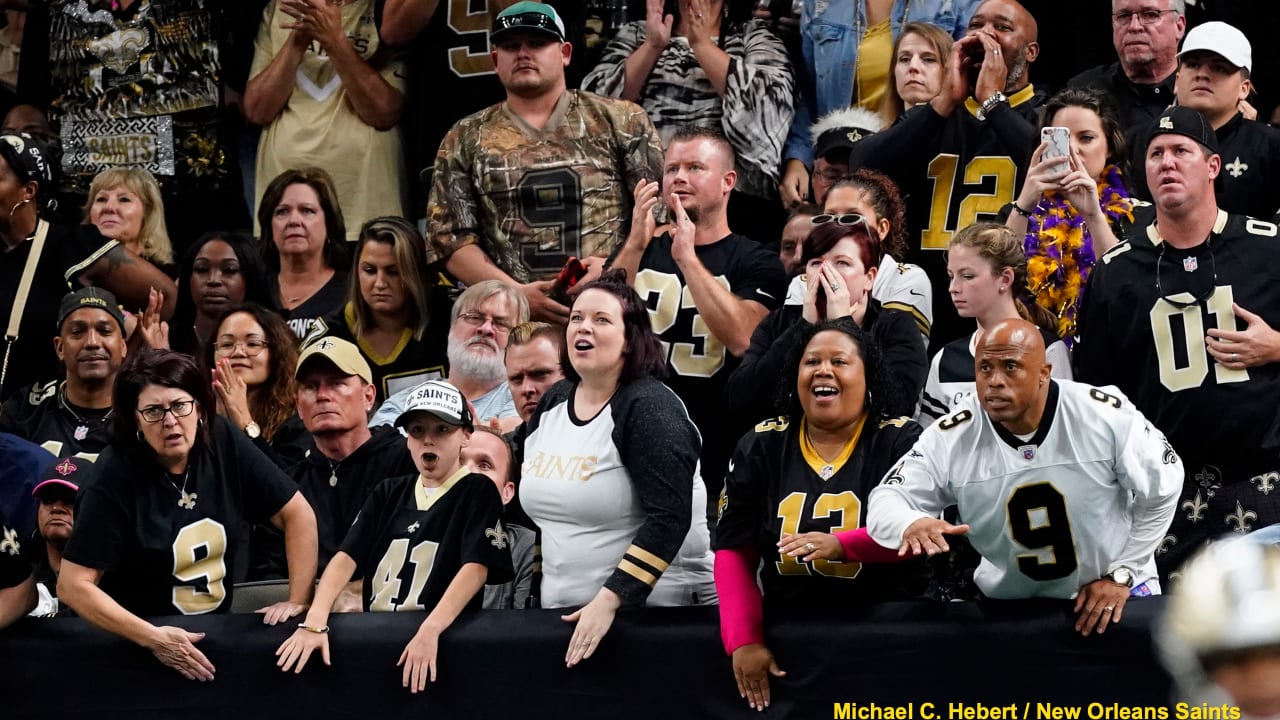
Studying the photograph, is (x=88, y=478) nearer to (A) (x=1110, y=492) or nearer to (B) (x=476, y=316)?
(B) (x=476, y=316)

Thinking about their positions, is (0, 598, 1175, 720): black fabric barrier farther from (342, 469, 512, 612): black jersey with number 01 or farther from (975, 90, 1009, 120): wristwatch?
(975, 90, 1009, 120): wristwatch

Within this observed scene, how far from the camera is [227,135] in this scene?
28.8 ft

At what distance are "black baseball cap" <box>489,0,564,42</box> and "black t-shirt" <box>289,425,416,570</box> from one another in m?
1.99

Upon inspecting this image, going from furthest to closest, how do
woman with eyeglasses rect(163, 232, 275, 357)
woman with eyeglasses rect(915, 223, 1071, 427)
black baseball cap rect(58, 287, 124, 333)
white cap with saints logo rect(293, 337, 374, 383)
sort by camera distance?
woman with eyeglasses rect(163, 232, 275, 357)
black baseball cap rect(58, 287, 124, 333)
white cap with saints logo rect(293, 337, 374, 383)
woman with eyeglasses rect(915, 223, 1071, 427)

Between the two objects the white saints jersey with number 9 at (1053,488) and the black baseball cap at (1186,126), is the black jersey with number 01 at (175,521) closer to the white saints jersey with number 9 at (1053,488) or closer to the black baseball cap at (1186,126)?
the white saints jersey with number 9 at (1053,488)

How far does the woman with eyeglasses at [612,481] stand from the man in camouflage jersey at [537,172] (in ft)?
6.07

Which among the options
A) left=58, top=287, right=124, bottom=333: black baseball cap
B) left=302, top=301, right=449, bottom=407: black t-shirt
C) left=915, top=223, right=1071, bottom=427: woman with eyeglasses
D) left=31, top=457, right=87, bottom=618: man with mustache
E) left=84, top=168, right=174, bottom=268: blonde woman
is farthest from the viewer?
left=84, top=168, right=174, bottom=268: blonde woman

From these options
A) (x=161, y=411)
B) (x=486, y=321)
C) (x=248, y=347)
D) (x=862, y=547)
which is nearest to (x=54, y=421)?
(x=248, y=347)

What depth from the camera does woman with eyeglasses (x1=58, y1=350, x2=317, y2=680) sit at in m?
5.57

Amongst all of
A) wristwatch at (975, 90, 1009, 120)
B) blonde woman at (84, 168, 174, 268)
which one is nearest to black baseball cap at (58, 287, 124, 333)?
blonde woman at (84, 168, 174, 268)

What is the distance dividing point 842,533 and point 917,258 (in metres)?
2.38

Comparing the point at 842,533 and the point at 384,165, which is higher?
the point at 384,165

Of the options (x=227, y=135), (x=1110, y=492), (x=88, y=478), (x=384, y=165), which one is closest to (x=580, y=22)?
(x=384, y=165)

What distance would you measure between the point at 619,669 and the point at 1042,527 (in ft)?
4.35
